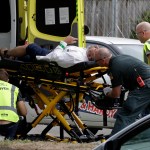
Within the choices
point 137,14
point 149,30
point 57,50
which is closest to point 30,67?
point 57,50

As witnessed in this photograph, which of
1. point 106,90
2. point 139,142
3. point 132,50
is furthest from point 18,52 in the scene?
point 139,142

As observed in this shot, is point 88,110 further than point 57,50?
Yes

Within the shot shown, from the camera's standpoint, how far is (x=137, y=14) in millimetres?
22391

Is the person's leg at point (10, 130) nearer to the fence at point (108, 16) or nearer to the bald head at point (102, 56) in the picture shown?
the bald head at point (102, 56)

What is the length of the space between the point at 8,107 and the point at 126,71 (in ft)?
5.34

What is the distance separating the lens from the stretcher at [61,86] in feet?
32.2

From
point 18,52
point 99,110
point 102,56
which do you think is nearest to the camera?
point 102,56

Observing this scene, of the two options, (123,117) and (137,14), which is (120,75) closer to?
(123,117)

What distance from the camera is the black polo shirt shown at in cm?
929

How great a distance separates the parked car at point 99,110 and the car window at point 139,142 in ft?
18.0

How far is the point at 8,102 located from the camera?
9.80 meters

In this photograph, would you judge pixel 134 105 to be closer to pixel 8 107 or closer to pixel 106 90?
pixel 106 90

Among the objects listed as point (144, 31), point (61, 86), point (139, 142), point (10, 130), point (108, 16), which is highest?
point (139, 142)

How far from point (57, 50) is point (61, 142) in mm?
1222
